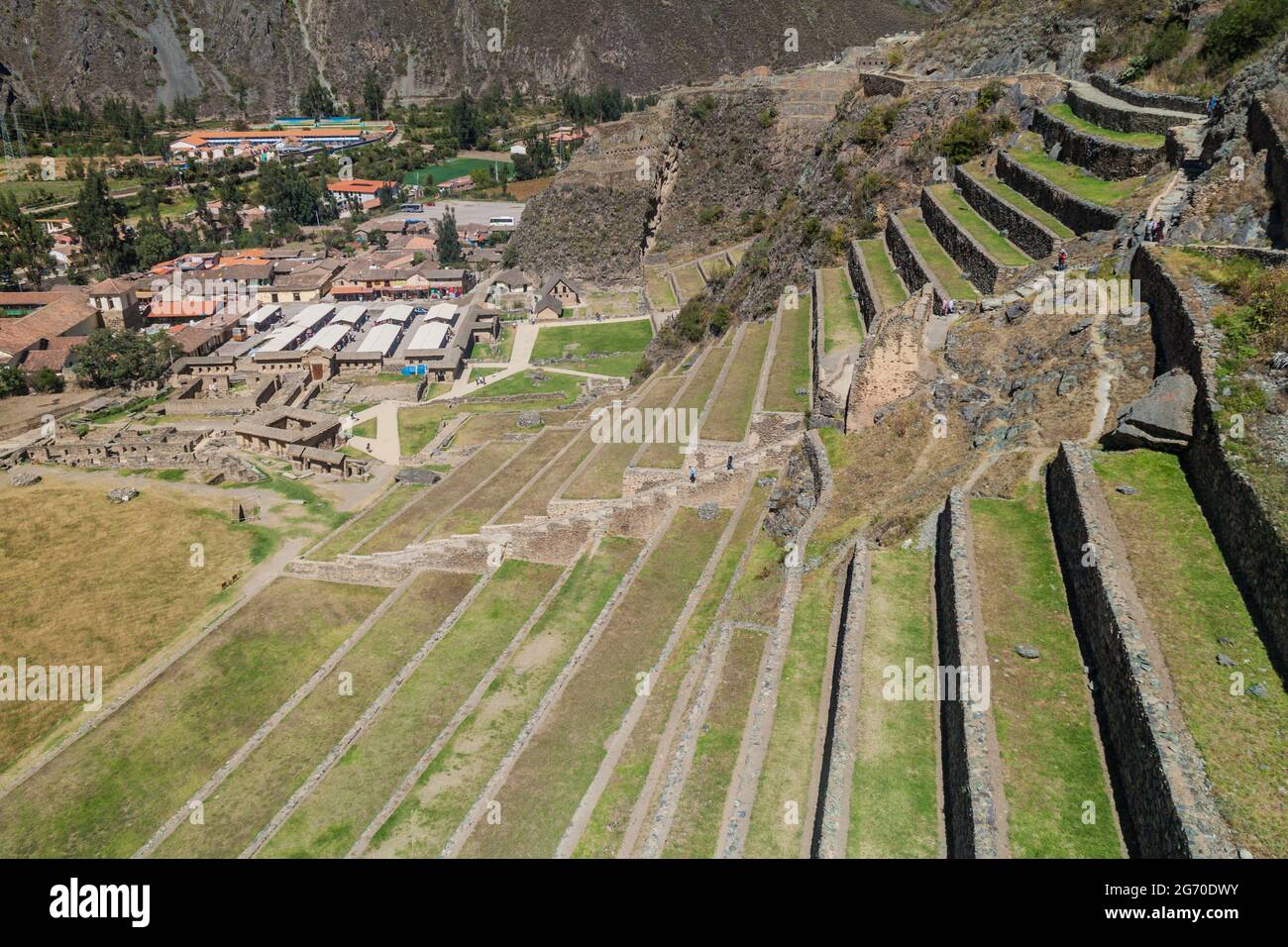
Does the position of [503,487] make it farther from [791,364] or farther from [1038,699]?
[1038,699]

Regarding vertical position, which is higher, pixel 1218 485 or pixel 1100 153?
pixel 1100 153

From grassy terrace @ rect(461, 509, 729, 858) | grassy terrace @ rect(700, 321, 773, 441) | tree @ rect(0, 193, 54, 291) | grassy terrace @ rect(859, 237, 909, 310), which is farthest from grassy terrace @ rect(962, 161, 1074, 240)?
tree @ rect(0, 193, 54, 291)

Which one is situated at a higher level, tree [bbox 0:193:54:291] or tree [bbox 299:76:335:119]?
tree [bbox 299:76:335:119]

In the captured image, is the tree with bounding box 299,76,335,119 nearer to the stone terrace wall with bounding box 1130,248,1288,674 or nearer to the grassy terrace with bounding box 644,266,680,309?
the grassy terrace with bounding box 644,266,680,309

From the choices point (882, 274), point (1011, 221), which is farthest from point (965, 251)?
point (882, 274)

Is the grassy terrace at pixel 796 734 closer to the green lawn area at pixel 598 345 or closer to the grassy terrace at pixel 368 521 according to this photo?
the grassy terrace at pixel 368 521

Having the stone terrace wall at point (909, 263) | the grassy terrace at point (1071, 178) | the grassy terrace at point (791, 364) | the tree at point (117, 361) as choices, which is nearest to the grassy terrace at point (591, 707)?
the grassy terrace at point (791, 364)
